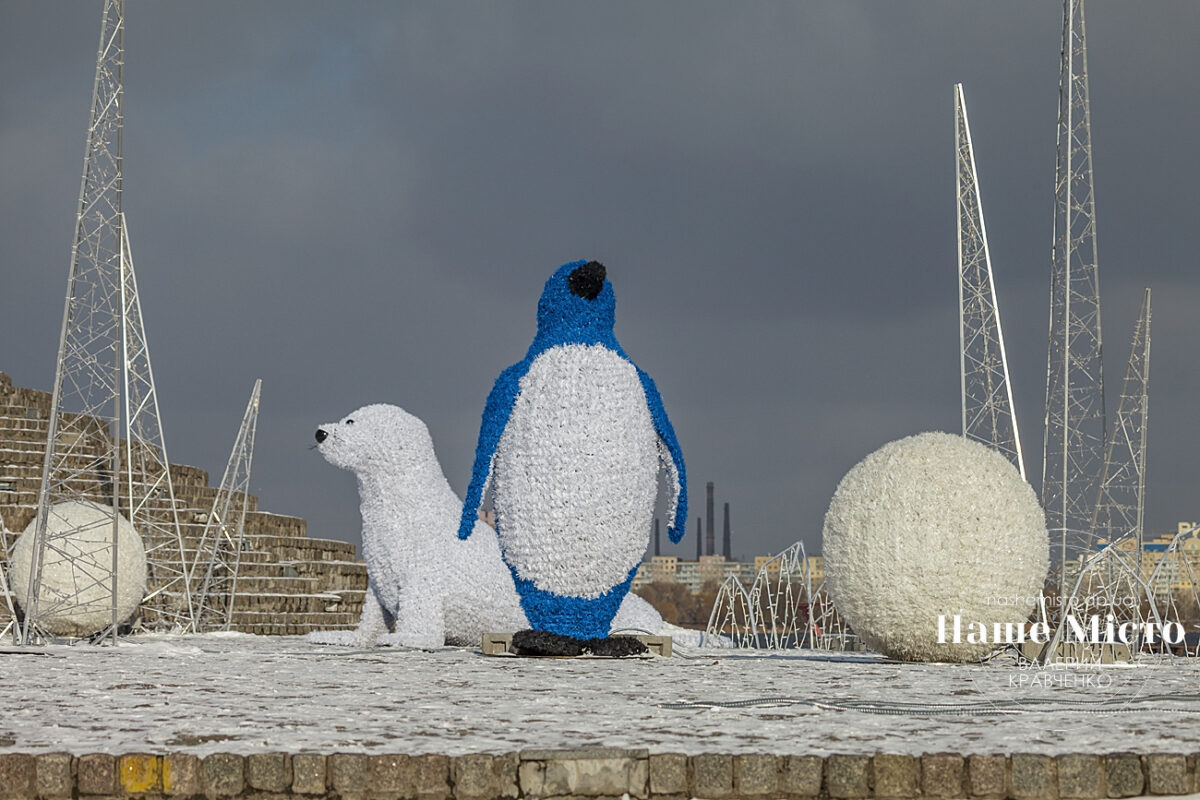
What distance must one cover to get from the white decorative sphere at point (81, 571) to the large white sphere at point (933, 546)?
925 centimetres

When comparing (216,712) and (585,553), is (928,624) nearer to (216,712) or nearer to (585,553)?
(585,553)

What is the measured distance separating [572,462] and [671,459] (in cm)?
122

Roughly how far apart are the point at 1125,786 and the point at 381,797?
10.2ft

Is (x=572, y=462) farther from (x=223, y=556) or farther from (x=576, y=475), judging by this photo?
(x=223, y=556)

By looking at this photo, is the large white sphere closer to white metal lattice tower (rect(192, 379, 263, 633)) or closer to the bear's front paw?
the bear's front paw

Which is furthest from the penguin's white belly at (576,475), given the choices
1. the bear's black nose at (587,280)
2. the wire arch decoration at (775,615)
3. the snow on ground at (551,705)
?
the wire arch decoration at (775,615)

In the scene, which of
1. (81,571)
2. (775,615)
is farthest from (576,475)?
(81,571)

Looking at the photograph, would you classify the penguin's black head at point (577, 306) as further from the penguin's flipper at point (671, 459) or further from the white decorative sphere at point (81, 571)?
the white decorative sphere at point (81, 571)

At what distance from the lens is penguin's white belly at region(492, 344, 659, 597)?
10.9 metres

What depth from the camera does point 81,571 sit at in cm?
1628

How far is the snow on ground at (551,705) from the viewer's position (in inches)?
235

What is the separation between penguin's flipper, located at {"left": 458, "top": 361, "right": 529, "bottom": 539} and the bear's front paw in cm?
165

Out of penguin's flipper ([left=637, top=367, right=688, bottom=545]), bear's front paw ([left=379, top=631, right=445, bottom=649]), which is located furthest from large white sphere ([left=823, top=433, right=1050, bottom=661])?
bear's front paw ([left=379, top=631, right=445, bottom=649])

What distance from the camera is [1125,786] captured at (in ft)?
18.3
